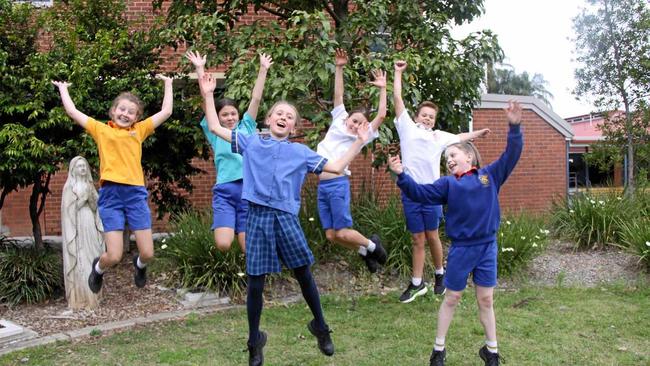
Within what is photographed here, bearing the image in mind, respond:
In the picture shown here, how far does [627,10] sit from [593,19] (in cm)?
63

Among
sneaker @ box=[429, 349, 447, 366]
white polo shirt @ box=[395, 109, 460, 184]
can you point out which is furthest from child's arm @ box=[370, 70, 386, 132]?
sneaker @ box=[429, 349, 447, 366]

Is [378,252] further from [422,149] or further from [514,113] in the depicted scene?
[514,113]

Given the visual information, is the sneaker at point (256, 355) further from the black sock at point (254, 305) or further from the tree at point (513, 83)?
the tree at point (513, 83)

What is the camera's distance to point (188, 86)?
8188 mm

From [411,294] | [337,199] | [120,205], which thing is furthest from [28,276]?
[411,294]

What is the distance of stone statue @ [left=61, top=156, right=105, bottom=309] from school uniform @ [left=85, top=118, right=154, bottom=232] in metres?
1.52

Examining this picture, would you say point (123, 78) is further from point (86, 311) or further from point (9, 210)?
point (9, 210)

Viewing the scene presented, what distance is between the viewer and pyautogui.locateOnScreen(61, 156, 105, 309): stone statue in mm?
6348

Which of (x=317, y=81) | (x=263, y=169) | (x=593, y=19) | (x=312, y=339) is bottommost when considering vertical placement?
(x=312, y=339)

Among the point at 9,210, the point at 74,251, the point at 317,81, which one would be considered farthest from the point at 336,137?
the point at 9,210

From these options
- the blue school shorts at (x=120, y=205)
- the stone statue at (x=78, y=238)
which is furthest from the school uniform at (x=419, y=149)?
the stone statue at (x=78, y=238)

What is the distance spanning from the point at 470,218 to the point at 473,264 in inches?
12.7

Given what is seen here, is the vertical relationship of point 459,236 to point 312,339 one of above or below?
above

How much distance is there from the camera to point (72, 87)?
673 centimetres
